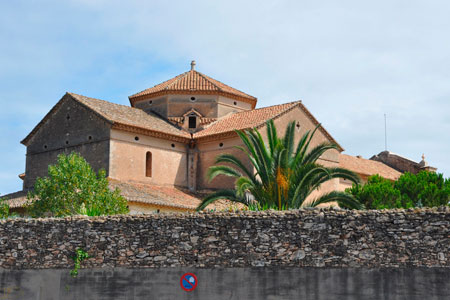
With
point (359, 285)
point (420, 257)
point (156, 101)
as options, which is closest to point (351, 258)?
point (359, 285)

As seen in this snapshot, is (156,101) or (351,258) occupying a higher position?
(156,101)

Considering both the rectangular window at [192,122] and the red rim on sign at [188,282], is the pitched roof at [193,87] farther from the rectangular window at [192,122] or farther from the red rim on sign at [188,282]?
the red rim on sign at [188,282]

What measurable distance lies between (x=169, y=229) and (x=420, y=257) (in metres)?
5.66

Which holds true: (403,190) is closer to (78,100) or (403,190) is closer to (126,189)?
(126,189)

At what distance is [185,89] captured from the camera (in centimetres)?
3731

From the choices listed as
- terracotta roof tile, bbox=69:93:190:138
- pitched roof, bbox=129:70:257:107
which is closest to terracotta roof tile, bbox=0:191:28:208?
terracotta roof tile, bbox=69:93:190:138

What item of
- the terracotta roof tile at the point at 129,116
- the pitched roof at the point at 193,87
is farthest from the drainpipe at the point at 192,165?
the pitched roof at the point at 193,87

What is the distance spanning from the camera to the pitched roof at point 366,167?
41.3 m

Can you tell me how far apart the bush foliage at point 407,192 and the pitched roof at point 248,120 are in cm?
551

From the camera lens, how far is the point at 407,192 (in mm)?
32969

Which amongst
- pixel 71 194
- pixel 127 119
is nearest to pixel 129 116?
pixel 127 119

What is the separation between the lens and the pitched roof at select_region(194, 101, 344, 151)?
32906mm

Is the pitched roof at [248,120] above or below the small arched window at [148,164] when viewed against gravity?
above

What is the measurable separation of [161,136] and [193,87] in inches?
209
